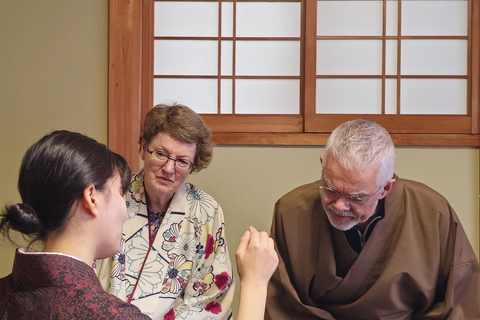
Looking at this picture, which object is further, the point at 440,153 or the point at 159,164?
the point at 440,153

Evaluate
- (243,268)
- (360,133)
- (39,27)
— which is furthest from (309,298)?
(39,27)

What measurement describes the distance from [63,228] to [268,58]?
211 cm

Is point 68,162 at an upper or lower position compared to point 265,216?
upper

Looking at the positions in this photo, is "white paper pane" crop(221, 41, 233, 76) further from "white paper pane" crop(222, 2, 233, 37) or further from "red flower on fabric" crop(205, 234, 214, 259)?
"red flower on fabric" crop(205, 234, 214, 259)

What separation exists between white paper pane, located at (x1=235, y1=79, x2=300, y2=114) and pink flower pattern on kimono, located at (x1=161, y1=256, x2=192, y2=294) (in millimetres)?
1085

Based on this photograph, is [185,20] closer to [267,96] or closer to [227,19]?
[227,19]

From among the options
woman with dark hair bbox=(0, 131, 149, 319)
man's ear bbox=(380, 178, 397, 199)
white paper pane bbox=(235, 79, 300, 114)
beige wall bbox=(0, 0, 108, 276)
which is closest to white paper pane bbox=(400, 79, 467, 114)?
white paper pane bbox=(235, 79, 300, 114)

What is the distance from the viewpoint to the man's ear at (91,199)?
134cm

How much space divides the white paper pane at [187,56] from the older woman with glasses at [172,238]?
2.43 ft

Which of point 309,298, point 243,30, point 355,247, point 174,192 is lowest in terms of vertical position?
point 309,298

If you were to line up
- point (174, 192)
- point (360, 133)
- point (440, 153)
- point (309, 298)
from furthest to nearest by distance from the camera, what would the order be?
point (440, 153) → point (174, 192) → point (309, 298) → point (360, 133)

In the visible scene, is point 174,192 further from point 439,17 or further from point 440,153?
point 439,17

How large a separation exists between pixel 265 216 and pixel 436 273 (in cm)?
115

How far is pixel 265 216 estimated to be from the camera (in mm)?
3191
